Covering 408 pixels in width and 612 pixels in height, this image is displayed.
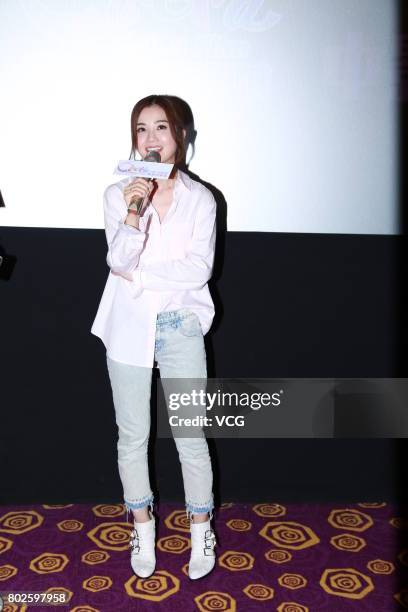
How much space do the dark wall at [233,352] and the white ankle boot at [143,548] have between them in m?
0.49

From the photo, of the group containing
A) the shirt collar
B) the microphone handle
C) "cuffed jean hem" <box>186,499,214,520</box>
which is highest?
the shirt collar

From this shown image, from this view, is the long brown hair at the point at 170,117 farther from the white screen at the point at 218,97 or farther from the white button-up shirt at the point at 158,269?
the white screen at the point at 218,97

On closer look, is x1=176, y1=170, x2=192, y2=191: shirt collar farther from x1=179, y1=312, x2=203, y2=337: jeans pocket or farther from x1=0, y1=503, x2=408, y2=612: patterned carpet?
x1=0, y1=503, x2=408, y2=612: patterned carpet

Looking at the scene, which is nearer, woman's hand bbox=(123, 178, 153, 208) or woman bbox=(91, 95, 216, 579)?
woman's hand bbox=(123, 178, 153, 208)

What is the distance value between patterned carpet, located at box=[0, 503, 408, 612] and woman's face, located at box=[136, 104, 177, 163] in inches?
58.9

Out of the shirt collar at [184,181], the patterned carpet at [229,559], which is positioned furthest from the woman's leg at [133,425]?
the shirt collar at [184,181]

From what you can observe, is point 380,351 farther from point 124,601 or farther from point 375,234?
point 124,601

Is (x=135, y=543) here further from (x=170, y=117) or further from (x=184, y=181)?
(x=170, y=117)

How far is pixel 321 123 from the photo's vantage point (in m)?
2.84

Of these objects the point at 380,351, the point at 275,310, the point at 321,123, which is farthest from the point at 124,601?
the point at 321,123

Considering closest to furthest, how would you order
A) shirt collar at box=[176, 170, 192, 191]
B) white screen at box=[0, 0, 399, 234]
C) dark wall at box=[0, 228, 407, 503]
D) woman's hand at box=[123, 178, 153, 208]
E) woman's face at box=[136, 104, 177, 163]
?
woman's hand at box=[123, 178, 153, 208], woman's face at box=[136, 104, 177, 163], shirt collar at box=[176, 170, 192, 191], white screen at box=[0, 0, 399, 234], dark wall at box=[0, 228, 407, 503]

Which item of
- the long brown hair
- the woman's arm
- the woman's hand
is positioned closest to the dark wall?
the woman's arm

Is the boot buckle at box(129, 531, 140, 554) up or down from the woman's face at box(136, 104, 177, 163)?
down

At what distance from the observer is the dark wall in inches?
114
